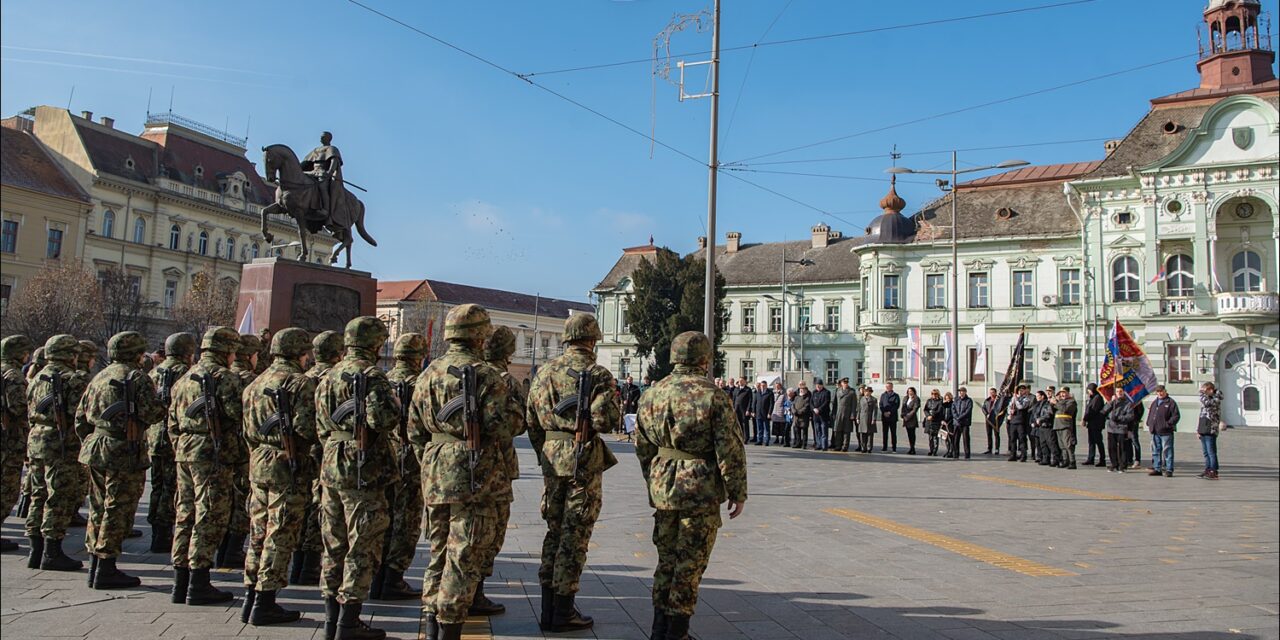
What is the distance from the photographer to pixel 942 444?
1035 inches

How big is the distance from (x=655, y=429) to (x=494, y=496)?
1.09 meters

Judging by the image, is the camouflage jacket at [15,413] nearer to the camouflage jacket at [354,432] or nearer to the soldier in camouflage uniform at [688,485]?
the camouflage jacket at [354,432]

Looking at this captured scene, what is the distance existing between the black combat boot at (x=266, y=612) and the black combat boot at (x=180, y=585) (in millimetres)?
856

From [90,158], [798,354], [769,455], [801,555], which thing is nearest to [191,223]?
[90,158]

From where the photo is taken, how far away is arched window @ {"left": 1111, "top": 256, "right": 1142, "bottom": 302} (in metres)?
36.1

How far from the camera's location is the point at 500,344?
6.43 m

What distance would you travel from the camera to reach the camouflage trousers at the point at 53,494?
7059mm

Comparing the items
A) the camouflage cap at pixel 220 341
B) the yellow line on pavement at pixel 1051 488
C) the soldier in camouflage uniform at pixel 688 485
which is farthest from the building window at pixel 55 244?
the yellow line on pavement at pixel 1051 488

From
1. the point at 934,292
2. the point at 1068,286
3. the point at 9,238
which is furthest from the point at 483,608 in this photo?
the point at 934,292

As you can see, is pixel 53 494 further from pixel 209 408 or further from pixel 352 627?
pixel 352 627

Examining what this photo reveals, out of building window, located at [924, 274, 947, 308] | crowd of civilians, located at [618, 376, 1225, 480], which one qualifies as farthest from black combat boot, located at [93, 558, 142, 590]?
building window, located at [924, 274, 947, 308]

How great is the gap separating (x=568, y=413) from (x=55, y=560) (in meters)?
4.62

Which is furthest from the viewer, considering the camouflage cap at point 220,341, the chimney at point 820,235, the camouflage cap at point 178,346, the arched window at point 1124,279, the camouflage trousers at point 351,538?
the chimney at point 820,235

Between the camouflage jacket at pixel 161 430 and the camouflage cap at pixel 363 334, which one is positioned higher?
the camouflage cap at pixel 363 334
